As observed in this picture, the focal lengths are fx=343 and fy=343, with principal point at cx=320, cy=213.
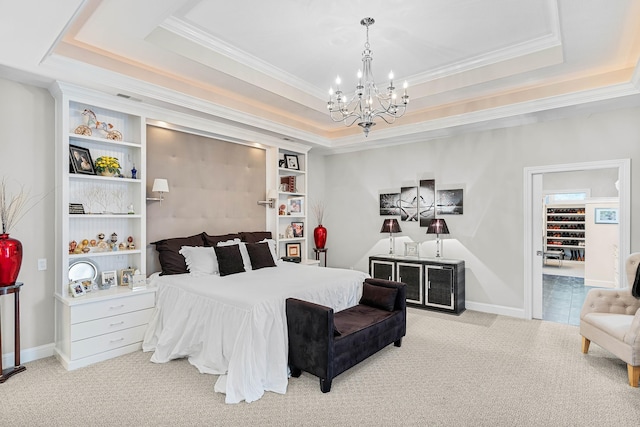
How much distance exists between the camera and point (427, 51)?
3.58 m

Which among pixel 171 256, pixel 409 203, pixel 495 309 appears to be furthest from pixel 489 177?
pixel 171 256

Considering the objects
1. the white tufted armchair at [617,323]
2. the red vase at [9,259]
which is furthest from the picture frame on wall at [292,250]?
the white tufted armchair at [617,323]

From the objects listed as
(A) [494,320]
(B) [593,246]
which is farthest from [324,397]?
(B) [593,246]

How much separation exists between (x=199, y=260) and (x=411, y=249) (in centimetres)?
337

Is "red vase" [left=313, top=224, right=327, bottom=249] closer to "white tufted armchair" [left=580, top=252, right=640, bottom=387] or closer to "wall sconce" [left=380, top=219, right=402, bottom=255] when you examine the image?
"wall sconce" [left=380, top=219, right=402, bottom=255]

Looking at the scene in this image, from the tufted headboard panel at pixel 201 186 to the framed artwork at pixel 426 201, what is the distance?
259cm

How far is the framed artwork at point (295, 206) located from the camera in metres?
5.97

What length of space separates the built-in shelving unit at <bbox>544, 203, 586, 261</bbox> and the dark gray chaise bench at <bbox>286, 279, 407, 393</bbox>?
7.80 metres

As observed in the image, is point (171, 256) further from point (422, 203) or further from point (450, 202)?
point (450, 202)

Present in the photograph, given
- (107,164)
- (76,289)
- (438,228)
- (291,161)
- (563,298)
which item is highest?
(291,161)

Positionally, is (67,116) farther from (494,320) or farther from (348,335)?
(494,320)

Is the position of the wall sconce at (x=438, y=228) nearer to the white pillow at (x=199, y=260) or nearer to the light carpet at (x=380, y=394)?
the light carpet at (x=380, y=394)

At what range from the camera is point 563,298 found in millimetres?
5875

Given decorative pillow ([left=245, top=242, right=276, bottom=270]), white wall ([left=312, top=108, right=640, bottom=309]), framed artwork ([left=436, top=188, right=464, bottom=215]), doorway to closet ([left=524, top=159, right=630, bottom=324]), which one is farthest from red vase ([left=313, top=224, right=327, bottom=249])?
doorway to closet ([left=524, top=159, right=630, bottom=324])
